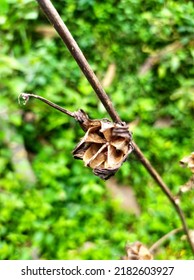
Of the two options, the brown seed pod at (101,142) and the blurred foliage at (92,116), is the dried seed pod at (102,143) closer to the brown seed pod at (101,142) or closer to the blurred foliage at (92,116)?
the brown seed pod at (101,142)

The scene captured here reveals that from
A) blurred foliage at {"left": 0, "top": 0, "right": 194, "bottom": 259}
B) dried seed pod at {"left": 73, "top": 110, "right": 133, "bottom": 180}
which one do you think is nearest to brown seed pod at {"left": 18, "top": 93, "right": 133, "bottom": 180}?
dried seed pod at {"left": 73, "top": 110, "right": 133, "bottom": 180}

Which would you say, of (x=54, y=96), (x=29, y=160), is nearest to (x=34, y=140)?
(x=29, y=160)

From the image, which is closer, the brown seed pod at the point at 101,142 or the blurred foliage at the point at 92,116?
the brown seed pod at the point at 101,142

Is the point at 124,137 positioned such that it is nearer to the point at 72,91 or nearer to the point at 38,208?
the point at 38,208

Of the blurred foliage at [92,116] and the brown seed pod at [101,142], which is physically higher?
the blurred foliage at [92,116]

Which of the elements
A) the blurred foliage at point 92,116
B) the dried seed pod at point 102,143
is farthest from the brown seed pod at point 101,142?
the blurred foliage at point 92,116

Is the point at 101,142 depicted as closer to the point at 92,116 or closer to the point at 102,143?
the point at 102,143

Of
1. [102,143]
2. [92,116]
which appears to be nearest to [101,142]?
[102,143]
